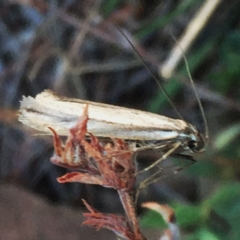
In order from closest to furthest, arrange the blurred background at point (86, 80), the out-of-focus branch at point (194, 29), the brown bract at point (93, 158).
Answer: the brown bract at point (93, 158) < the out-of-focus branch at point (194, 29) < the blurred background at point (86, 80)

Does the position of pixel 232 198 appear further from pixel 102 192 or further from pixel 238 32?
pixel 102 192

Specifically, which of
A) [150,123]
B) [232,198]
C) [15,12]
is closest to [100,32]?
[15,12]

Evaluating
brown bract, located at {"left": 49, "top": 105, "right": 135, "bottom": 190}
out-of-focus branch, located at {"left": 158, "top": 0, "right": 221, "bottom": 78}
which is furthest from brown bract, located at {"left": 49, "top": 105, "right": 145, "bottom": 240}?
out-of-focus branch, located at {"left": 158, "top": 0, "right": 221, "bottom": 78}

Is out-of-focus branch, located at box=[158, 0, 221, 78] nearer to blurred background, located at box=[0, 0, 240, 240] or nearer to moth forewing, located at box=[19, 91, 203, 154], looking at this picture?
blurred background, located at box=[0, 0, 240, 240]

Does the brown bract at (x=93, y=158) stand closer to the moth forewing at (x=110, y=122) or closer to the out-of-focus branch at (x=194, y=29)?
the moth forewing at (x=110, y=122)

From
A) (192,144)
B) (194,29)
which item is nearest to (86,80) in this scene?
(194,29)

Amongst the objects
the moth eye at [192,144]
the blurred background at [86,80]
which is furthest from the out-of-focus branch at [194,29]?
the moth eye at [192,144]
